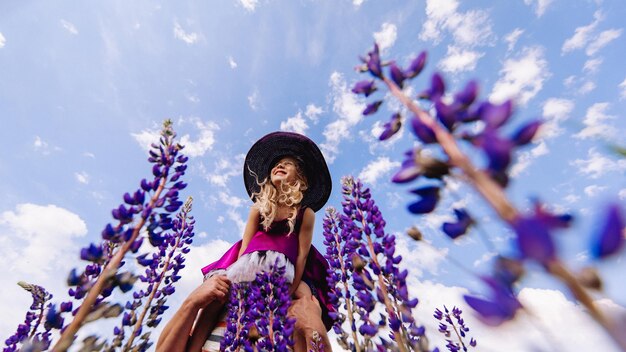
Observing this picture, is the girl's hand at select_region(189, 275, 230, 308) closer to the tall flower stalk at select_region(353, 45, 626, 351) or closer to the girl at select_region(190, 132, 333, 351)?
the girl at select_region(190, 132, 333, 351)

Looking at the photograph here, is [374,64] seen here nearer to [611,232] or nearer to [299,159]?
[611,232]

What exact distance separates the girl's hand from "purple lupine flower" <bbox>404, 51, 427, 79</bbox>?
11.3 ft

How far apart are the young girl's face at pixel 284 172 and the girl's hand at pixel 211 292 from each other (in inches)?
64.6

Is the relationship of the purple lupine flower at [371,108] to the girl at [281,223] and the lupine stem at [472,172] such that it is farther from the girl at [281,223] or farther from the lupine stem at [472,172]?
the girl at [281,223]

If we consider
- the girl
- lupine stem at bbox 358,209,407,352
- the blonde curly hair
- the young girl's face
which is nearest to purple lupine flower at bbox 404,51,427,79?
lupine stem at bbox 358,209,407,352

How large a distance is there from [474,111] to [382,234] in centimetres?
188

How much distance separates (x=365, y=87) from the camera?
4.99 feet

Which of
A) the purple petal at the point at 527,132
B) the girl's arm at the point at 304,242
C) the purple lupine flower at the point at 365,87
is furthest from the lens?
the girl's arm at the point at 304,242

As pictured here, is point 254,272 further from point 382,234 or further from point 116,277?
point 116,277

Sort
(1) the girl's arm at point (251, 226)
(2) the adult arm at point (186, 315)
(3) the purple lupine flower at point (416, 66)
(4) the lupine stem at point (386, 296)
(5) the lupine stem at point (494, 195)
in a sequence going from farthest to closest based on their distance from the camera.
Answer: (1) the girl's arm at point (251, 226) < (2) the adult arm at point (186, 315) < (4) the lupine stem at point (386, 296) < (3) the purple lupine flower at point (416, 66) < (5) the lupine stem at point (494, 195)

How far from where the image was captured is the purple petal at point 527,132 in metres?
0.82

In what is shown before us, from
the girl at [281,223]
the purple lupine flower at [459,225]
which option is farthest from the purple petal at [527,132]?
the girl at [281,223]

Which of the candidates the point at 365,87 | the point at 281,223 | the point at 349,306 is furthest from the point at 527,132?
the point at 281,223

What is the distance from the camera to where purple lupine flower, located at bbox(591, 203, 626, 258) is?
63 centimetres
